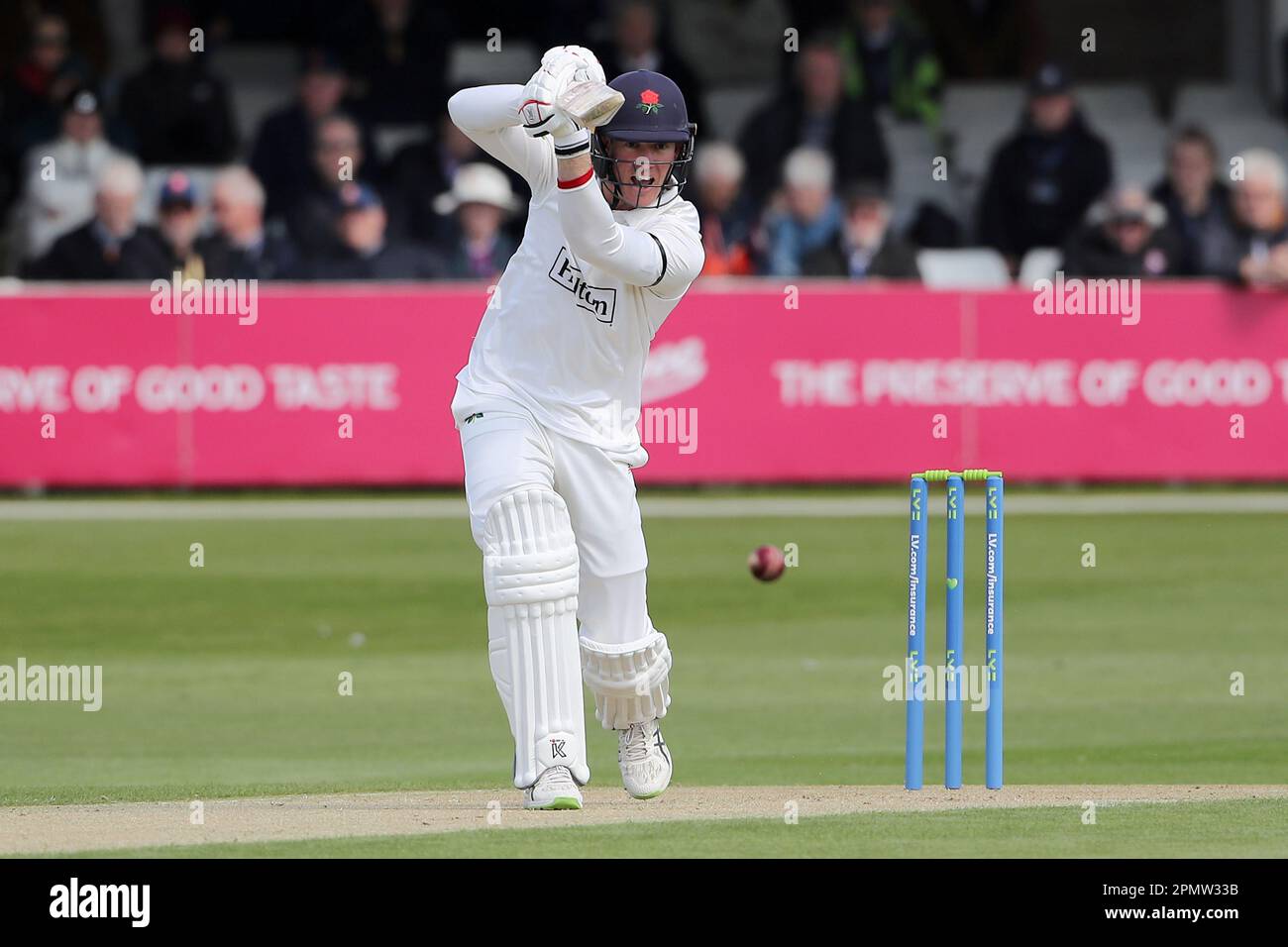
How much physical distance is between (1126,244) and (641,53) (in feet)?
14.8

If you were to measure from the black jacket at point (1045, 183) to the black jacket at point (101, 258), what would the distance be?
704cm

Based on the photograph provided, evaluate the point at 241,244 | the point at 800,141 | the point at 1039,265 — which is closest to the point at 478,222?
the point at 241,244

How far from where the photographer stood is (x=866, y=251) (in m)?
20.0

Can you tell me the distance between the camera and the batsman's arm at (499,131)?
832 cm

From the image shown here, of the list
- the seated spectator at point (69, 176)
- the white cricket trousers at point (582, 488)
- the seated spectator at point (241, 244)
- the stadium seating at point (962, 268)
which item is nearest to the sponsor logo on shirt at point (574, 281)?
the white cricket trousers at point (582, 488)

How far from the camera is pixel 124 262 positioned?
19.6 m

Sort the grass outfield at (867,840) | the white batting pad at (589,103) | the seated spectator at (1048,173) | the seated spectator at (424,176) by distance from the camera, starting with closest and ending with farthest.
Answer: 1. the grass outfield at (867,840)
2. the white batting pad at (589,103)
3. the seated spectator at (424,176)
4. the seated spectator at (1048,173)

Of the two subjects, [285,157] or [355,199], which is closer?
[355,199]

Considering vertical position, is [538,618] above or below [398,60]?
below

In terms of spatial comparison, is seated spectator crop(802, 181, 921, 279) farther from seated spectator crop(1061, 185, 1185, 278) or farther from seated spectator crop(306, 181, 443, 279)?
seated spectator crop(306, 181, 443, 279)

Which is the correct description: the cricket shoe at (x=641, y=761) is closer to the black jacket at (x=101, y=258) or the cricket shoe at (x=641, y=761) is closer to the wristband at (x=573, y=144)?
the wristband at (x=573, y=144)

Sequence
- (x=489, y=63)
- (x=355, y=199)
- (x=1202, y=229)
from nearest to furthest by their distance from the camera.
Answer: (x=355, y=199)
(x=1202, y=229)
(x=489, y=63)

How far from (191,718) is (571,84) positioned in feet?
16.3

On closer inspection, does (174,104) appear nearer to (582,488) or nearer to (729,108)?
(729,108)
